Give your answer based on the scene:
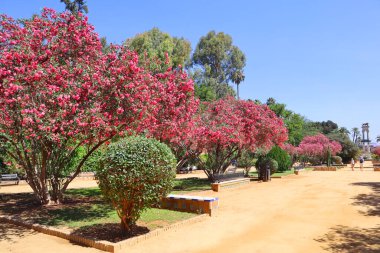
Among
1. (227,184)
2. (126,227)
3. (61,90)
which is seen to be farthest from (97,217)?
(227,184)

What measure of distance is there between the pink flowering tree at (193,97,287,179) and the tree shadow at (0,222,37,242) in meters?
10.4

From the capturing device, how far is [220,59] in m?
67.3

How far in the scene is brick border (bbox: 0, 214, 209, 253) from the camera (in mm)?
8164

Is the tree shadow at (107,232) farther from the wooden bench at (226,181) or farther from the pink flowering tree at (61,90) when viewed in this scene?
the wooden bench at (226,181)

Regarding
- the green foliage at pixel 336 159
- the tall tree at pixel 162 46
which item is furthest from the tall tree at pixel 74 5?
the green foliage at pixel 336 159

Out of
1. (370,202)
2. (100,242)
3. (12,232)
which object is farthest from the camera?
(370,202)

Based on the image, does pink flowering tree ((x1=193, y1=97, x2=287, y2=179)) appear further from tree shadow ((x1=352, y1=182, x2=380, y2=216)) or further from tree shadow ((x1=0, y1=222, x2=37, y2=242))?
tree shadow ((x1=0, y1=222, x2=37, y2=242))

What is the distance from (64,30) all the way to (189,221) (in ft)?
27.5

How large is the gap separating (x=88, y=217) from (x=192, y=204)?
371cm

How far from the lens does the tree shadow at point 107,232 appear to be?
9.03 m

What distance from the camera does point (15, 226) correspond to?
10.9 m

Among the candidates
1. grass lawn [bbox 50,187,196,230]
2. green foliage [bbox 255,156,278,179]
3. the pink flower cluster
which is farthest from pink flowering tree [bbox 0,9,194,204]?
green foliage [bbox 255,156,278,179]

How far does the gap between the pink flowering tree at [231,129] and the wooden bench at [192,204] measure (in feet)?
21.0

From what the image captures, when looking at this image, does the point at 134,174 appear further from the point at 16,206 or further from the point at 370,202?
the point at 370,202
